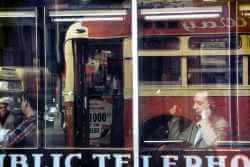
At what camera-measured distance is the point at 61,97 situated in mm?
5844

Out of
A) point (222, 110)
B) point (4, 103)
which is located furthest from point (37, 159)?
point (222, 110)

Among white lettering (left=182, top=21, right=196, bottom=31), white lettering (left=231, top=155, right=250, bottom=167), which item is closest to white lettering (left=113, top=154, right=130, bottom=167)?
white lettering (left=231, top=155, right=250, bottom=167)

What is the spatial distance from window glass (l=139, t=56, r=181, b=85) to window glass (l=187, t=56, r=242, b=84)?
133 mm

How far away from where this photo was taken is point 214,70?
5.78 metres

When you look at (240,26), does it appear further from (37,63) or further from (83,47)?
(37,63)

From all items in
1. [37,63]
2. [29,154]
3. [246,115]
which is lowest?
[29,154]

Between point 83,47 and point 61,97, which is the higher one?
point 83,47

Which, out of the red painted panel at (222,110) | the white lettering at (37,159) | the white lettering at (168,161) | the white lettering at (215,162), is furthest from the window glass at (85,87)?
the white lettering at (215,162)

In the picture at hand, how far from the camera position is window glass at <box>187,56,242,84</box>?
5.77 meters

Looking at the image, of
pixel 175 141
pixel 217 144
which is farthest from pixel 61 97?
pixel 217 144

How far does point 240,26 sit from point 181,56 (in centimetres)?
64

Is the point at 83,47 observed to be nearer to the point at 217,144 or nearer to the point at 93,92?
the point at 93,92

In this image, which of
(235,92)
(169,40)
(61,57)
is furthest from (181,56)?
(61,57)

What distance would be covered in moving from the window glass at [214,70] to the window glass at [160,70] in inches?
5.2
